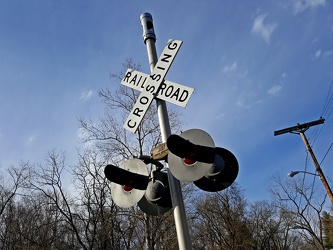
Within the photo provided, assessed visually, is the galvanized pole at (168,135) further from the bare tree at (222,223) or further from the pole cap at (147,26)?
the bare tree at (222,223)

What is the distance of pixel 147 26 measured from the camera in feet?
12.7

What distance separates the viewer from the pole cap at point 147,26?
151 inches

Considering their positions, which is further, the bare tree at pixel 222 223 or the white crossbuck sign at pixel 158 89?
the bare tree at pixel 222 223

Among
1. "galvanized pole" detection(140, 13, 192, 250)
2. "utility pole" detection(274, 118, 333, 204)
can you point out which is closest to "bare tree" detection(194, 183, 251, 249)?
"utility pole" detection(274, 118, 333, 204)

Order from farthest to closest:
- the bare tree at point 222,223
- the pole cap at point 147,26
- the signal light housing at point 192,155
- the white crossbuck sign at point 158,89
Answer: the bare tree at point 222,223 < the pole cap at point 147,26 < the white crossbuck sign at point 158,89 < the signal light housing at point 192,155

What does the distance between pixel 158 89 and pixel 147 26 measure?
37.5 inches

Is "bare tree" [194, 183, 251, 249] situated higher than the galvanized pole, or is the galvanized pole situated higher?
"bare tree" [194, 183, 251, 249]

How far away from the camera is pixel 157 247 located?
54.0ft

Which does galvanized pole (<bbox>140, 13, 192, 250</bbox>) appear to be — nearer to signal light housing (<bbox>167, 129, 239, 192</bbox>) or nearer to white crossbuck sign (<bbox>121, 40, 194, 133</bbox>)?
white crossbuck sign (<bbox>121, 40, 194, 133</bbox>)

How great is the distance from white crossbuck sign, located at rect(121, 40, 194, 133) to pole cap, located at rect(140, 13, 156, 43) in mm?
292

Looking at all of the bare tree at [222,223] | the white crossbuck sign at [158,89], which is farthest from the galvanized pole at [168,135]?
the bare tree at [222,223]

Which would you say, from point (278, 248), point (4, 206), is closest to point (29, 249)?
point (4, 206)

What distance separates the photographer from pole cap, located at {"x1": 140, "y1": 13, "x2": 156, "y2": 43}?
151 inches

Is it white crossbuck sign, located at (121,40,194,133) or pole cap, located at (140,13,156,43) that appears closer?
white crossbuck sign, located at (121,40,194,133)
